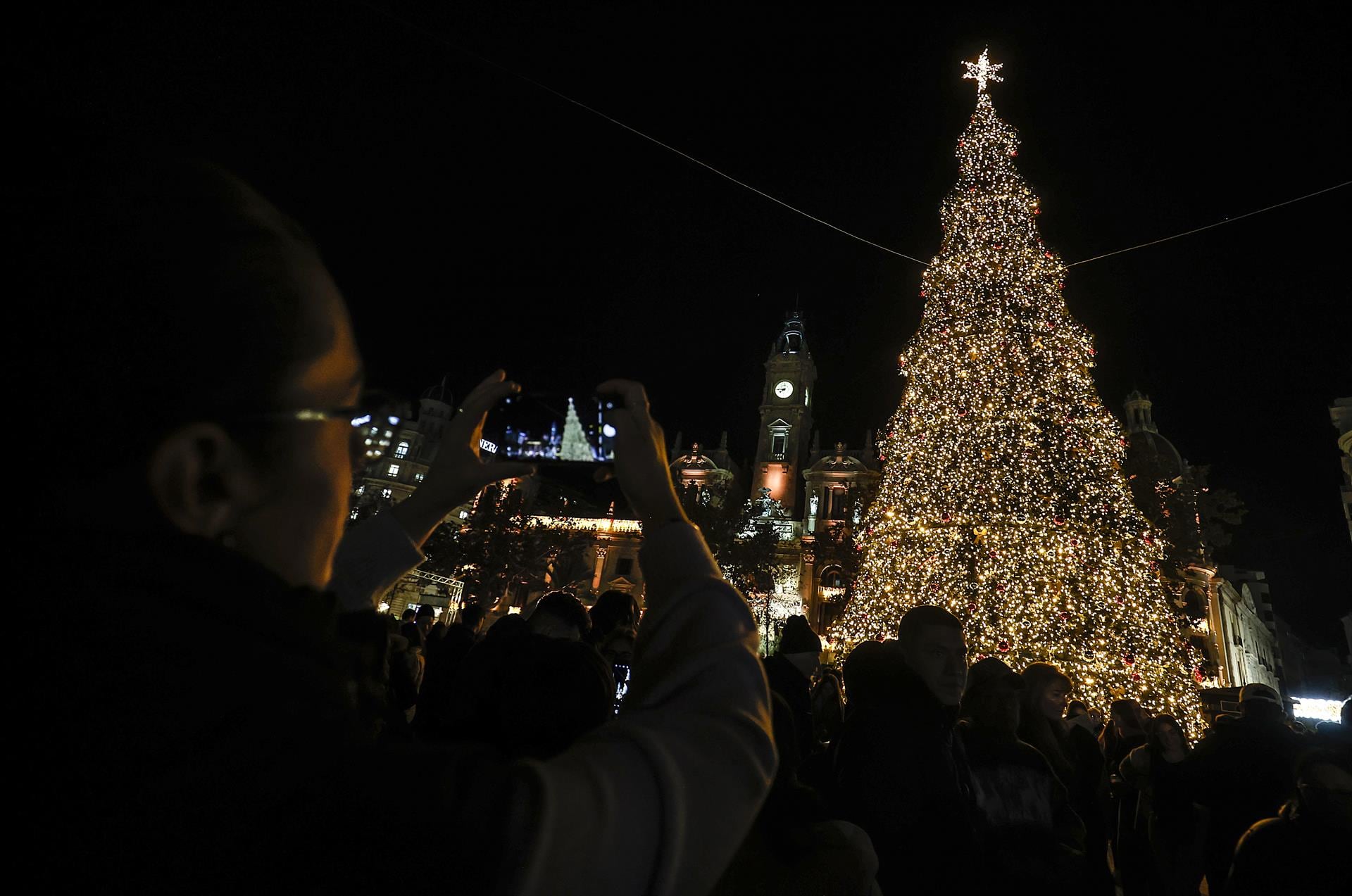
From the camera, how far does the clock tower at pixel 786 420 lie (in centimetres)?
4369

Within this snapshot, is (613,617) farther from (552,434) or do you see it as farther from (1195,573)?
(1195,573)

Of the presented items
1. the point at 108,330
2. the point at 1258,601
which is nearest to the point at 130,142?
the point at 108,330

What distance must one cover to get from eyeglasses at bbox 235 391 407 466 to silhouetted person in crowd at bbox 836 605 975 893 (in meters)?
2.56

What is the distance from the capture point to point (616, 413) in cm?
124

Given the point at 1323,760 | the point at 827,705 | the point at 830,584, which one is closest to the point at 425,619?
the point at 827,705

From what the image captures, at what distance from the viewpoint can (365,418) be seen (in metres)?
0.91

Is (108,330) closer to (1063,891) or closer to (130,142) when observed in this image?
(130,142)

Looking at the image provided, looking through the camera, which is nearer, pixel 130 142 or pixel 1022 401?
pixel 130 142

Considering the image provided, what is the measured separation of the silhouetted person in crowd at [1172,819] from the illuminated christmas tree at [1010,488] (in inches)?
237

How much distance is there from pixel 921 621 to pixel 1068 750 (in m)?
3.10

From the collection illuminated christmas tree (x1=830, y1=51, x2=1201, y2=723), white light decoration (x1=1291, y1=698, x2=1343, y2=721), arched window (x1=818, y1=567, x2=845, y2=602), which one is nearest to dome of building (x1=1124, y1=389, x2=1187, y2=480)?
white light decoration (x1=1291, y1=698, x2=1343, y2=721)

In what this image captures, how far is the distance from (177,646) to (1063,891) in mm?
3603

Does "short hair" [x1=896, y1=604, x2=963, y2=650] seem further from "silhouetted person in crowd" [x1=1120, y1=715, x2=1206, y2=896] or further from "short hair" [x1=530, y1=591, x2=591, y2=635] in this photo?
"silhouetted person in crowd" [x1=1120, y1=715, x2=1206, y2=896]

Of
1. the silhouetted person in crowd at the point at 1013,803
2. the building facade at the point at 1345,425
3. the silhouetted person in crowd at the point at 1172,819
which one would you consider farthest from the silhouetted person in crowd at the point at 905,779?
the building facade at the point at 1345,425
